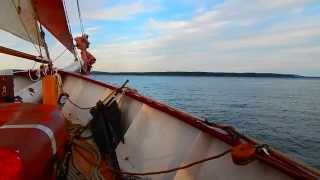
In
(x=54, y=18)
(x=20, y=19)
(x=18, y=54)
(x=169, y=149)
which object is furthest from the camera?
(x=54, y=18)

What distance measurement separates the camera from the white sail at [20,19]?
5871 millimetres

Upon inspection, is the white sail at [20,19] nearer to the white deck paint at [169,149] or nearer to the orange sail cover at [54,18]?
the orange sail cover at [54,18]

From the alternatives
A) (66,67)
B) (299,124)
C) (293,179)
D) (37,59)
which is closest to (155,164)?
(293,179)

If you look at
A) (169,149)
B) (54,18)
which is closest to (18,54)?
(54,18)

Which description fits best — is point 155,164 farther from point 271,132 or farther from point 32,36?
point 271,132

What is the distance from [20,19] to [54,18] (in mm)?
1136

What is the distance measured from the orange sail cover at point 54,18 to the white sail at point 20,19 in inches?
13.9

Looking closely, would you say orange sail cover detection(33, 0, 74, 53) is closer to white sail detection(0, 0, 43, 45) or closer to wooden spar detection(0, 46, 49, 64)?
white sail detection(0, 0, 43, 45)

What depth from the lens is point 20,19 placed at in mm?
6109

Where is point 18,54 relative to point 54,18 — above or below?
below

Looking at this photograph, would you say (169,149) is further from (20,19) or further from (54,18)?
(54,18)

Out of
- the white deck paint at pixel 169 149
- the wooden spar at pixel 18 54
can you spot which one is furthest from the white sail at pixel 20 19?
the white deck paint at pixel 169 149

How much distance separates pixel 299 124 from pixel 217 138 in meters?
26.5

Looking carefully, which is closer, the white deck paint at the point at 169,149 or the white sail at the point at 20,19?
the white deck paint at the point at 169,149
